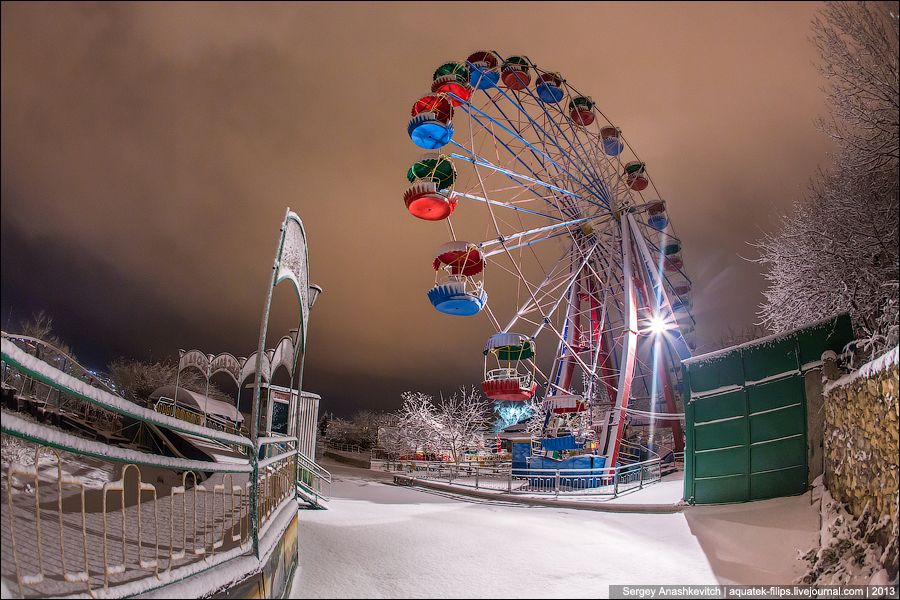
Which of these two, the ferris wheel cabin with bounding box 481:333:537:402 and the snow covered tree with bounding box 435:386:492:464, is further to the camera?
the snow covered tree with bounding box 435:386:492:464

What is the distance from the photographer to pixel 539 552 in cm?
617

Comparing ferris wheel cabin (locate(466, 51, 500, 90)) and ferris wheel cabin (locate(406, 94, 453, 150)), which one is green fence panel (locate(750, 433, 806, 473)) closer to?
ferris wheel cabin (locate(406, 94, 453, 150))

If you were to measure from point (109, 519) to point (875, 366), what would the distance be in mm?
7881

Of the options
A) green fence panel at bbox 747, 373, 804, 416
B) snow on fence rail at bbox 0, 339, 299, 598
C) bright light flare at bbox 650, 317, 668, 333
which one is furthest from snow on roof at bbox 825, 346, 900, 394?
bright light flare at bbox 650, 317, 668, 333

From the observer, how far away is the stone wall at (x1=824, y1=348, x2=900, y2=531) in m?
4.63

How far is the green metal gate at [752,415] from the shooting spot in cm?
755

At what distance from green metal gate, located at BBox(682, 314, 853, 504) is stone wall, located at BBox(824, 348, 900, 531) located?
3.88ft

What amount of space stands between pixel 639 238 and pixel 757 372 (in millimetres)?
12039

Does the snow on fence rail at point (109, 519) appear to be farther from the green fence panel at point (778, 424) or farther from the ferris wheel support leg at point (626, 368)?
the ferris wheel support leg at point (626, 368)

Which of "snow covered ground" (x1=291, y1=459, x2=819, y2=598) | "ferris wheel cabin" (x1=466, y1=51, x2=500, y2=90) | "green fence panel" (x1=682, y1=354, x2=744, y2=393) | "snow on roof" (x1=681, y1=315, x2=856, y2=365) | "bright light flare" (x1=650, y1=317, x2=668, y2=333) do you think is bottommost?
"snow covered ground" (x1=291, y1=459, x2=819, y2=598)

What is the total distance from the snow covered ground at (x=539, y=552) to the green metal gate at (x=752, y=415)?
0.48m

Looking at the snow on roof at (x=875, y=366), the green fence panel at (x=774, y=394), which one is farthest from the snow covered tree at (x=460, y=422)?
the snow on roof at (x=875, y=366)

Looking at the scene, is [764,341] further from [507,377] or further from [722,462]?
[507,377]

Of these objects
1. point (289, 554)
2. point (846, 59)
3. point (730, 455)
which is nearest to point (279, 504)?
point (289, 554)
